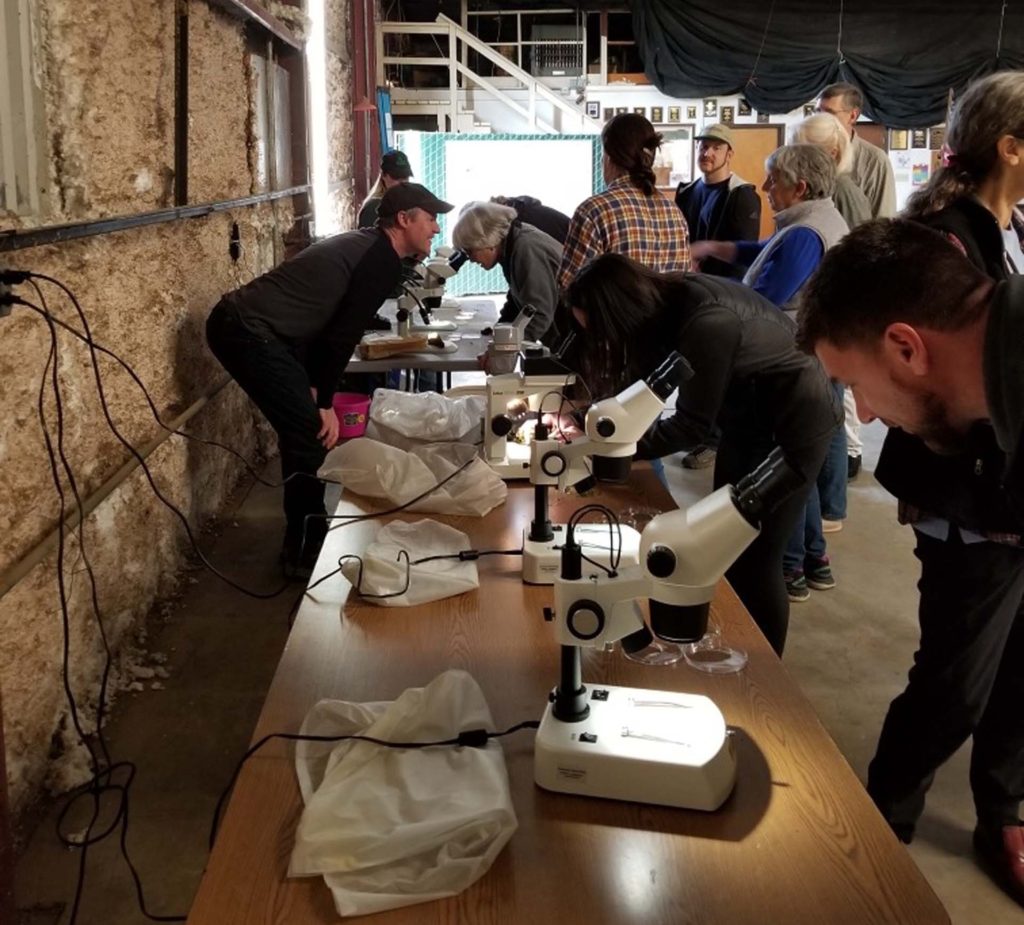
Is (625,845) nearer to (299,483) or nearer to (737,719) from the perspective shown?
(737,719)

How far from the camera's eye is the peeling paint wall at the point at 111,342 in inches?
84.1

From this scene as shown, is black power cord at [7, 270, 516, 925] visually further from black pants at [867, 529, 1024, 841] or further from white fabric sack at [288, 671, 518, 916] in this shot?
→ black pants at [867, 529, 1024, 841]

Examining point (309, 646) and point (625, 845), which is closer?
point (625, 845)

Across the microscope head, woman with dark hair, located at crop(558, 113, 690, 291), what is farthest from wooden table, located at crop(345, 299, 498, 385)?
the microscope head

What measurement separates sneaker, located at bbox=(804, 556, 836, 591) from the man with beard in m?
1.41

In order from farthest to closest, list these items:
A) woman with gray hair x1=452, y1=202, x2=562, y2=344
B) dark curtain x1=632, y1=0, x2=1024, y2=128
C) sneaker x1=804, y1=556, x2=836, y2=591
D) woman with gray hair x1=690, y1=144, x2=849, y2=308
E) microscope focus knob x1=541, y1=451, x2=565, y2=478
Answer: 1. dark curtain x1=632, y1=0, x2=1024, y2=128
2. woman with gray hair x1=452, y1=202, x2=562, y2=344
3. sneaker x1=804, y1=556, x2=836, y2=591
4. woman with gray hair x1=690, y1=144, x2=849, y2=308
5. microscope focus knob x1=541, y1=451, x2=565, y2=478

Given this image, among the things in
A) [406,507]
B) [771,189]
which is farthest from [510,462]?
[771,189]

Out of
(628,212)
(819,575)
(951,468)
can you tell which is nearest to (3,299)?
(951,468)

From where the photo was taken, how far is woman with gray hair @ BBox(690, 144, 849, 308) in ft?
9.58

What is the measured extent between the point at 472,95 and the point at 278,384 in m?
6.82

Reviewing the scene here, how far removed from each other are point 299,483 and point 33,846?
149 cm

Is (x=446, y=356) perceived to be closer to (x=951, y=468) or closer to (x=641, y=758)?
(x=951, y=468)

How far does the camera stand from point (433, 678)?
1.37m

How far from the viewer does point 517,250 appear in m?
3.74
